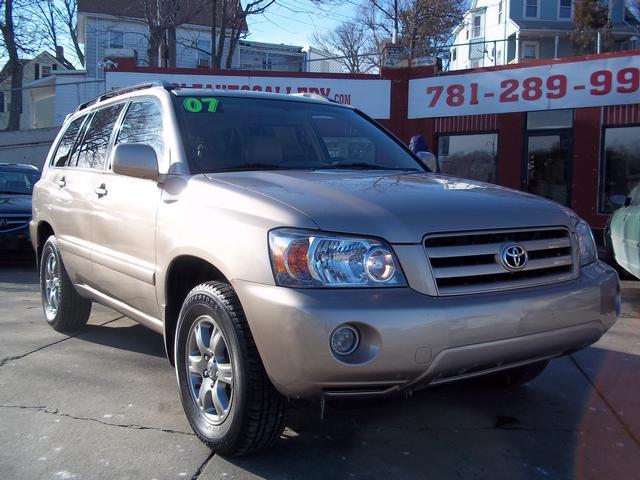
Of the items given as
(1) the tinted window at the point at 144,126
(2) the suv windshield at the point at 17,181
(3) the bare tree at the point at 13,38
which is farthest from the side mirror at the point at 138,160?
(3) the bare tree at the point at 13,38

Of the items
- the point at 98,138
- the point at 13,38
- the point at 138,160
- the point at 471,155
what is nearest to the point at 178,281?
the point at 138,160

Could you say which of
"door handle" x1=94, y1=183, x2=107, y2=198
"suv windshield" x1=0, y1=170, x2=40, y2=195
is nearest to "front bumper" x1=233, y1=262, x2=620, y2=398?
"door handle" x1=94, y1=183, x2=107, y2=198

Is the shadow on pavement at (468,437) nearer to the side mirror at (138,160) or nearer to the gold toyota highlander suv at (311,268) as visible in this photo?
the gold toyota highlander suv at (311,268)

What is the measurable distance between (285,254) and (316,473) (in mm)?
1126

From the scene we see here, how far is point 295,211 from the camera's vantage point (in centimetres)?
285

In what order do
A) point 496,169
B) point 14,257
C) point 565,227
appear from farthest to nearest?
point 496,169, point 14,257, point 565,227

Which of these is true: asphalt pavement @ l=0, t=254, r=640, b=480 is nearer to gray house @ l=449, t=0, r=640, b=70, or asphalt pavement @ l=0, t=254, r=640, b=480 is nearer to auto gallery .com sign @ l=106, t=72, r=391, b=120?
auto gallery .com sign @ l=106, t=72, r=391, b=120

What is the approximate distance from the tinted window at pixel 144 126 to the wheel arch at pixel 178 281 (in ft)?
2.50

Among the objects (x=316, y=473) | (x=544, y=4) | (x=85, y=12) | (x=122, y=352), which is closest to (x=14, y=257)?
(x=122, y=352)

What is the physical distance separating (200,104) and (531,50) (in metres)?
34.4

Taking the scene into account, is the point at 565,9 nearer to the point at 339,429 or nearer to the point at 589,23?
the point at 589,23

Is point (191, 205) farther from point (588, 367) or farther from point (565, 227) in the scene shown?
point (588, 367)

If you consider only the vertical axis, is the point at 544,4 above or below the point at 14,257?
above

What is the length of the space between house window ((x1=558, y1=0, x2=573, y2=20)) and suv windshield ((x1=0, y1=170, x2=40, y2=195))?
3104 centimetres
